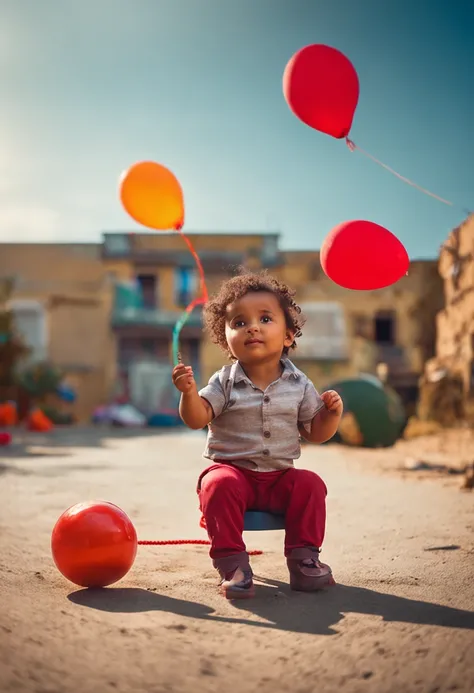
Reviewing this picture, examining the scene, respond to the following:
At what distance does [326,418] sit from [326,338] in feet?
59.8

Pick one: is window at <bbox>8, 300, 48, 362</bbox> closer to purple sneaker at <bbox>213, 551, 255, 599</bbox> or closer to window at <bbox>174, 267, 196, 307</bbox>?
window at <bbox>174, 267, 196, 307</bbox>

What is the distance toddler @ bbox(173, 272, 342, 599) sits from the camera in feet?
9.10

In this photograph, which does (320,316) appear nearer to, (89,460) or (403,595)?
(89,460)

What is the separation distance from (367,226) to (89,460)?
5980 millimetres

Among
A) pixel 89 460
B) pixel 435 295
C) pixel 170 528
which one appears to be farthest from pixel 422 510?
pixel 435 295

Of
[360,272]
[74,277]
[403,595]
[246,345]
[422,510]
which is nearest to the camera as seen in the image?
[403,595]

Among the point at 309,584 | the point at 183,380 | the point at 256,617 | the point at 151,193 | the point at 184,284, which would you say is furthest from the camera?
the point at 184,284

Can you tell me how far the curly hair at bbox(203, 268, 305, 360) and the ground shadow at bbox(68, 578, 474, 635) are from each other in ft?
3.72

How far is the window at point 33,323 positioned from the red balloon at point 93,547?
19.6 m

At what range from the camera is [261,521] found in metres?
2.89

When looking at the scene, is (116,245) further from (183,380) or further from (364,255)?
(183,380)

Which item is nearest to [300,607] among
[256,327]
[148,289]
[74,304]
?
[256,327]

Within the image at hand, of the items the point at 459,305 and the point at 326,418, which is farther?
the point at 459,305

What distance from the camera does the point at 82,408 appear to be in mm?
21531
